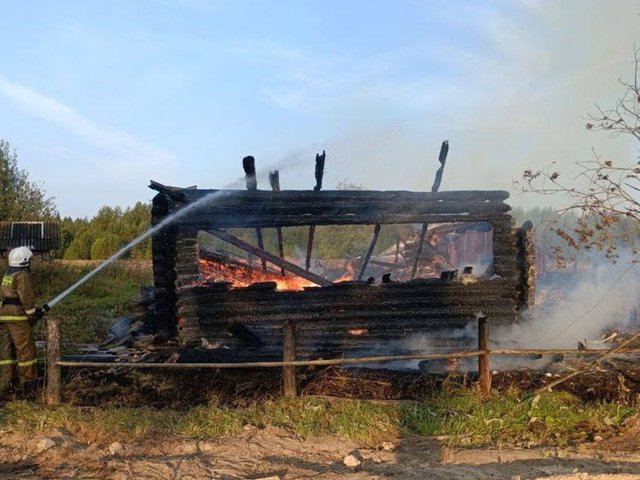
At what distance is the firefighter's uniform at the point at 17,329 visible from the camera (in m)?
9.50

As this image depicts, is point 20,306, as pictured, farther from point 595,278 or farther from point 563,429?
point 595,278

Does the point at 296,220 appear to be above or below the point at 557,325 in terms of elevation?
above

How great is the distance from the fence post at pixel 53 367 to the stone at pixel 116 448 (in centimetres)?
193

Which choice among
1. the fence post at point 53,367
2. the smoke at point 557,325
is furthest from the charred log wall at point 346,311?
the fence post at point 53,367

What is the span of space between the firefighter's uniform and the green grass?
17.3 feet

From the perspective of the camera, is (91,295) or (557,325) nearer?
(557,325)

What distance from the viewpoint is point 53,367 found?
27.0ft

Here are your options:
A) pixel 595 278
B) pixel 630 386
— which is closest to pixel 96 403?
pixel 630 386

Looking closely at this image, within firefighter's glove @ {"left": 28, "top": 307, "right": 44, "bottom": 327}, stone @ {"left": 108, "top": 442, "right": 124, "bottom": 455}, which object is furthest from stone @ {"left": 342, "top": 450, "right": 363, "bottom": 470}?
firefighter's glove @ {"left": 28, "top": 307, "right": 44, "bottom": 327}

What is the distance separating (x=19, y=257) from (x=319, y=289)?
5.20 metres

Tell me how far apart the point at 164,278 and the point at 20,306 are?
125 inches

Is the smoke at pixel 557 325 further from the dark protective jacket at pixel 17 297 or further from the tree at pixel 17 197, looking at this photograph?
the tree at pixel 17 197

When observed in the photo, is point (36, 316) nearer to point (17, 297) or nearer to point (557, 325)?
point (17, 297)

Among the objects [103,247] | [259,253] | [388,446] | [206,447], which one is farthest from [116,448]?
[103,247]
